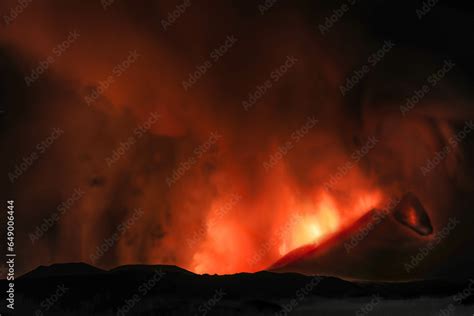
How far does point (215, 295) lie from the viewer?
3340mm

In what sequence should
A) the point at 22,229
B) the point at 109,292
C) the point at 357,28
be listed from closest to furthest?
the point at 109,292 → the point at 357,28 → the point at 22,229

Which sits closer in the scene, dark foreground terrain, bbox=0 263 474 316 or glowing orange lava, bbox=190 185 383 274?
dark foreground terrain, bbox=0 263 474 316

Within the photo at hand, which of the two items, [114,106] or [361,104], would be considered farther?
[114,106]

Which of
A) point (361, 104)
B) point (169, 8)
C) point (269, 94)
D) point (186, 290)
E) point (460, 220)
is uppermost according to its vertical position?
point (169, 8)

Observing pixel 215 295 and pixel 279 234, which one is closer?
pixel 215 295

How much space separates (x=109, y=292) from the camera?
3.39 metres

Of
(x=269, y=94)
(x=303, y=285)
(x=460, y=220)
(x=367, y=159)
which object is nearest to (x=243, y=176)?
(x=269, y=94)

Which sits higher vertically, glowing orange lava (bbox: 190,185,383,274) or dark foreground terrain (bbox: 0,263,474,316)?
dark foreground terrain (bbox: 0,263,474,316)

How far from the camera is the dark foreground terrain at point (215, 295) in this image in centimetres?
332

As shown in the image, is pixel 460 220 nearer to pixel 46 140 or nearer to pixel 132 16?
pixel 132 16

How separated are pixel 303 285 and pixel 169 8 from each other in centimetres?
474

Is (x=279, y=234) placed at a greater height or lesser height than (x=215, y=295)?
lesser

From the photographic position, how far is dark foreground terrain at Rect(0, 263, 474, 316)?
332 cm

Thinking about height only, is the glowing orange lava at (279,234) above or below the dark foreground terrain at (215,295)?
below
